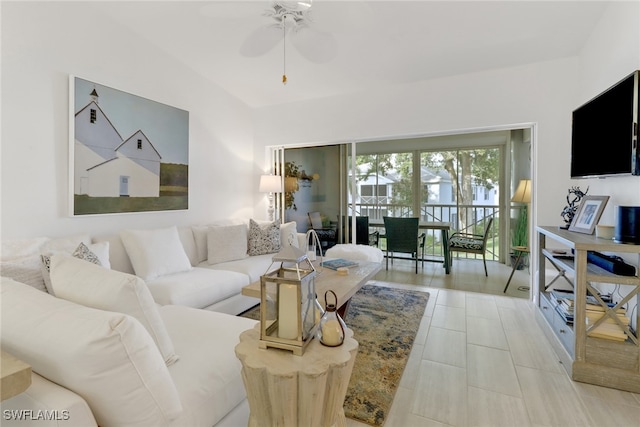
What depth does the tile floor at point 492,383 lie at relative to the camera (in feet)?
5.12

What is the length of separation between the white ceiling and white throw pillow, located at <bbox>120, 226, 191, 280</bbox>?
6.31ft

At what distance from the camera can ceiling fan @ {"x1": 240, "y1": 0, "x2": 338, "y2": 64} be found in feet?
7.89

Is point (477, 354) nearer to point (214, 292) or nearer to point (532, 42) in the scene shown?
point (214, 292)

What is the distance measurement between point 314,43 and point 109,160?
2.16 meters

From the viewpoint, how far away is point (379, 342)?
2.34 metres

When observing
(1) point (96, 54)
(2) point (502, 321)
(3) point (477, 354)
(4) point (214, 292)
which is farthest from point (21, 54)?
(2) point (502, 321)

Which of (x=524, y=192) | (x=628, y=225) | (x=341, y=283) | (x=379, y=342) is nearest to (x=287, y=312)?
(x=341, y=283)

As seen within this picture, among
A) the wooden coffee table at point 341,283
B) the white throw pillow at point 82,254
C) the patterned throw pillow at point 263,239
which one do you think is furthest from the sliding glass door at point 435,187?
the white throw pillow at point 82,254

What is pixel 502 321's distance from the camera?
277 cm

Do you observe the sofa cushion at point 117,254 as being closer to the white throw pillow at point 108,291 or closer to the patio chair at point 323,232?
the white throw pillow at point 108,291

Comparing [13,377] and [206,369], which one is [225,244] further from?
[13,377]

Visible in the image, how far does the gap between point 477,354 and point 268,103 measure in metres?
4.08

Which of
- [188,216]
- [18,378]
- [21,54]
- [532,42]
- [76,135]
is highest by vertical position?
[532,42]

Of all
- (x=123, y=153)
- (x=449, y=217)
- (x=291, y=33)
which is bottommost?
(x=449, y=217)
